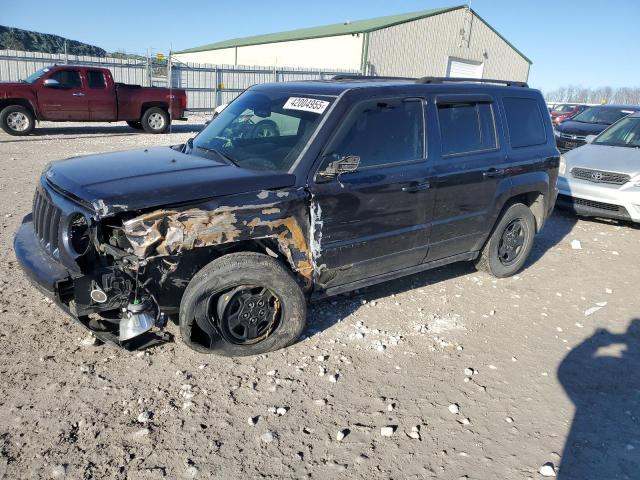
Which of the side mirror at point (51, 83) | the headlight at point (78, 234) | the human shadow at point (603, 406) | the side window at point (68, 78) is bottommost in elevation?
the human shadow at point (603, 406)

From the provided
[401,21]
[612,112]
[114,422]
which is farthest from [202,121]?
[114,422]

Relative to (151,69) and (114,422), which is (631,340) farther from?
(151,69)

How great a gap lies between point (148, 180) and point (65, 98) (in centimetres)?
1280

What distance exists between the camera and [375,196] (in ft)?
12.5

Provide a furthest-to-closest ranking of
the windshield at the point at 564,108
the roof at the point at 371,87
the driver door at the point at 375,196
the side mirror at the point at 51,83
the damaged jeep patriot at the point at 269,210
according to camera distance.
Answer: the windshield at the point at 564,108 < the side mirror at the point at 51,83 < the roof at the point at 371,87 < the driver door at the point at 375,196 < the damaged jeep patriot at the point at 269,210

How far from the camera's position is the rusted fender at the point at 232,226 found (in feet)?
9.62

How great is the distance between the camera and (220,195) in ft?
10.4

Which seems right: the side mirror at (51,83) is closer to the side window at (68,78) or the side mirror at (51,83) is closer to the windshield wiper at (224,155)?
the side window at (68,78)

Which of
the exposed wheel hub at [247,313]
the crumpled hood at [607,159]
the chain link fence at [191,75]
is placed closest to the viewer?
the exposed wheel hub at [247,313]

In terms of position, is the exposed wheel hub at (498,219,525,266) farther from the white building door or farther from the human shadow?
the white building door

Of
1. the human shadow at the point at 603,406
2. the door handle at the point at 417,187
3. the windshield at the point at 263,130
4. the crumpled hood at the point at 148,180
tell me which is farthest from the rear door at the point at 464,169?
the crumpled hood at the point at 148,180

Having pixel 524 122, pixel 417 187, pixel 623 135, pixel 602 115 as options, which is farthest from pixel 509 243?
pixel 602 115

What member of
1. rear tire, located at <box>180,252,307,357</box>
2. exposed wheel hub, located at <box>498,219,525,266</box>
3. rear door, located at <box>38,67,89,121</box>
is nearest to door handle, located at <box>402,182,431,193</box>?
rear tire, located at <box>180,252,307,357</box>

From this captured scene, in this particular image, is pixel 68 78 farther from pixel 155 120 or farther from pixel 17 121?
pixel 155 120
